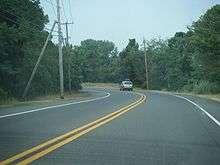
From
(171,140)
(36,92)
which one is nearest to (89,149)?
(171,140)

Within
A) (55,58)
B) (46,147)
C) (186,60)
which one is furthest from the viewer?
(186,60)

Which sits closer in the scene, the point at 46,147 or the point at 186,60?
the point at 46,147

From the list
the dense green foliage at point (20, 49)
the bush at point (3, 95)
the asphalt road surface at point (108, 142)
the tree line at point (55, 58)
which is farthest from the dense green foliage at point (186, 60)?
the asphalt road surface at point (108, 142)

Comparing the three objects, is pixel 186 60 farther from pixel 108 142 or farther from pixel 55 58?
pixel 108 142

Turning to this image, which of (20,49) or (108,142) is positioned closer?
(108,142)

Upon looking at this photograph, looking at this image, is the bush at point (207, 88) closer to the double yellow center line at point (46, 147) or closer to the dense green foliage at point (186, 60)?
the dense green foliage at point (186, 60)

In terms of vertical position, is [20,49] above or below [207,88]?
above

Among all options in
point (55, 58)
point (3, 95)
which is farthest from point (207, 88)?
point (3, 95)

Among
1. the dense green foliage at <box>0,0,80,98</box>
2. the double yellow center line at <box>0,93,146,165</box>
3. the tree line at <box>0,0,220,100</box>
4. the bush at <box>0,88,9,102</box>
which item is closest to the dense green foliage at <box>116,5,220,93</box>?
the tree line at <box>0,0,220,100</box>

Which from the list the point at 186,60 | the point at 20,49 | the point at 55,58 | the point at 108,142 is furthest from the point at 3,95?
the point at 186,60

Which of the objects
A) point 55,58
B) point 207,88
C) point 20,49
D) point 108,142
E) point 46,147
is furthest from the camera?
point 207,88

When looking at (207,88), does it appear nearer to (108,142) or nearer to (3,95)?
(3,95)

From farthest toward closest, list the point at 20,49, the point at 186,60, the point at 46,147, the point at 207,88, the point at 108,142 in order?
the point at 186,60 < the point at 207,88 < the point at 20,49 < the point at 108,142 < the point at 46,147

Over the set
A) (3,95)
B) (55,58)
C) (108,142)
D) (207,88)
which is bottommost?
(108,142)
